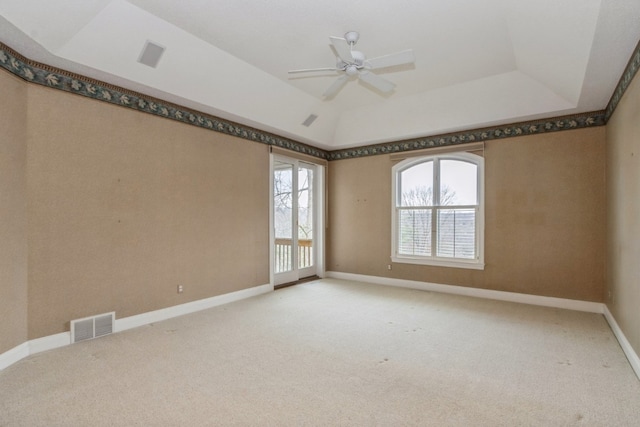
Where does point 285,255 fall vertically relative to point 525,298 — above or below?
above

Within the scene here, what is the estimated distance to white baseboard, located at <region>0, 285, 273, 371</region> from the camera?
9.48ft

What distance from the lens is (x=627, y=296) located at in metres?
3.15

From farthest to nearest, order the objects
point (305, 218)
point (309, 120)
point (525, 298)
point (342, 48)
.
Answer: point (305, 218) < point (309, 120) < point (525, 298) < point (342, 48)

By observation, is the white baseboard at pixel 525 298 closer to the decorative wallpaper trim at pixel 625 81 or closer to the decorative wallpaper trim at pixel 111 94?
the decorative wallpaper trim at pixel 625 81

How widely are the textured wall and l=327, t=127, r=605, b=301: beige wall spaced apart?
11.5ft

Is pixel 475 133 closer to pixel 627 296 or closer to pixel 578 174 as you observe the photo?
pixel 578 174

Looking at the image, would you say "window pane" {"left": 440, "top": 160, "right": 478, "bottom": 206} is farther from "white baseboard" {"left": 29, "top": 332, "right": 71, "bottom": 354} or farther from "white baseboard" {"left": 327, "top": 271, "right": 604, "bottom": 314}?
"white baseboard" {"left": 29, "top": 332, "right": 71, "bottom": 354}

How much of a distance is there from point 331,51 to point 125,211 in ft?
9.85

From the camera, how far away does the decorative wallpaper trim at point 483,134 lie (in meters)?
4.48

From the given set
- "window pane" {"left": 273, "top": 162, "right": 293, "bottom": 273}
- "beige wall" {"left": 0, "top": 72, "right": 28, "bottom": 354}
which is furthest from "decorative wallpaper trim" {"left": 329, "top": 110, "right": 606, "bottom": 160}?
"beige wall" {"left": 0, "top": 72, "right": 28, "bottom": 354}

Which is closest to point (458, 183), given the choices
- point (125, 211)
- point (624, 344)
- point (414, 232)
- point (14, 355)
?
point (414, 232)

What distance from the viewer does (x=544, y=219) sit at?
4.75 m

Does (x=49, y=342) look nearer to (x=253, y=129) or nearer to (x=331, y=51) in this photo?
(x=253, y=129)

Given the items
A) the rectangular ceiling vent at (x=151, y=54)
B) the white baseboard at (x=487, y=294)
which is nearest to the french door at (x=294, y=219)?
the white baseboard at (x=487, y=294)
